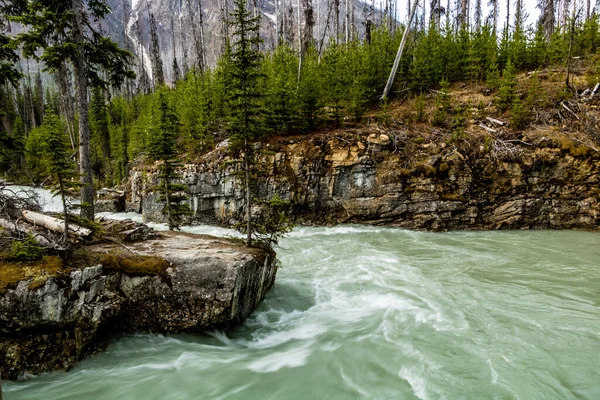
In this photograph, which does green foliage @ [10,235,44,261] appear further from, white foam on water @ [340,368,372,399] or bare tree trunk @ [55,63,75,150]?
bare tree trunk @ [55,63,75,150]

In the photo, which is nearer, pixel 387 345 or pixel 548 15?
pixel 387 345

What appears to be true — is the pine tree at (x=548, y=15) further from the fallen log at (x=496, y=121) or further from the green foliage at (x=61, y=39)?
the green foliage at (x=61, y=39)

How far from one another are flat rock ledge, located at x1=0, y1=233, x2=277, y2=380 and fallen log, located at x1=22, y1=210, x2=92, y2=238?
1.78 feet

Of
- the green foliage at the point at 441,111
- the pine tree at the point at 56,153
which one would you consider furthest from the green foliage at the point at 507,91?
the pine tree at the point at 56,153

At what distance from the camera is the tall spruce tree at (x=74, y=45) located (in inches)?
382

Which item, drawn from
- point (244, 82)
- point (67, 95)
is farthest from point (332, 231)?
point (67, 95)

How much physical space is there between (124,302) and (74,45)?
8291 millimetres

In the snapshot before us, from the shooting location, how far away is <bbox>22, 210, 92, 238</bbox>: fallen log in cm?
714

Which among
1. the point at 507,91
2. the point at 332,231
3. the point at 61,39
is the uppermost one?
the point at 61,39

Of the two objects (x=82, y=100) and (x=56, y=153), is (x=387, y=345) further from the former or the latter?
(x=82, y=100)

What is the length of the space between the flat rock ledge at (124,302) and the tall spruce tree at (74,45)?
13.6 feet

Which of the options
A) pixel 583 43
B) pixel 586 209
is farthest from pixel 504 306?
pixel 583 43

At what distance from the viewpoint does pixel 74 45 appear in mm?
9789

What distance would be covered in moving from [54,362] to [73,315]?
0.84 meters
